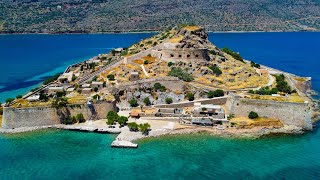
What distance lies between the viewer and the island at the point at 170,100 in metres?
43.3

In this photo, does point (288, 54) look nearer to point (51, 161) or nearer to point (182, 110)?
point (182, 110)

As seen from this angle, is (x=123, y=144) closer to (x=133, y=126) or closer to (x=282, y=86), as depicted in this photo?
(x=133, y=126)

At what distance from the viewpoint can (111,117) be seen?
44.4m

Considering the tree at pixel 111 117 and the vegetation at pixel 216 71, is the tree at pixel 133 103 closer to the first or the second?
the tree at pixel 111 117

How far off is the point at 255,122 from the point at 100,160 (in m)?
19.4

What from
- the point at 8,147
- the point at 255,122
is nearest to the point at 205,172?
the point at 255,122

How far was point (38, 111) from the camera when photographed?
143 feet

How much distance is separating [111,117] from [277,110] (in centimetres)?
2045

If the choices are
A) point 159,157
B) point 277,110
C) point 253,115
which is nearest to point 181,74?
point 253,115

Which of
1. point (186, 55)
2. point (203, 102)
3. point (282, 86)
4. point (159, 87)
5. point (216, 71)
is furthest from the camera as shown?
point (186, 55)

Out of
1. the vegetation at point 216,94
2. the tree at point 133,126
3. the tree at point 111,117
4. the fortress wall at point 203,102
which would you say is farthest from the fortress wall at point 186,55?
the tree at point 133,126

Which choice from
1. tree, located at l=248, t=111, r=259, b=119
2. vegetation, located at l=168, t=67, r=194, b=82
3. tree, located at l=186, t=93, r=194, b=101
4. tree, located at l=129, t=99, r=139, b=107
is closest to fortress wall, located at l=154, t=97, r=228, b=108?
tree, located at l=186, t=93, r=194, b=101

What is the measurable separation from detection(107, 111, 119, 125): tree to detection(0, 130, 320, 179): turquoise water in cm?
263

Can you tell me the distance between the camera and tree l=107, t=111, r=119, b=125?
4397 cm
